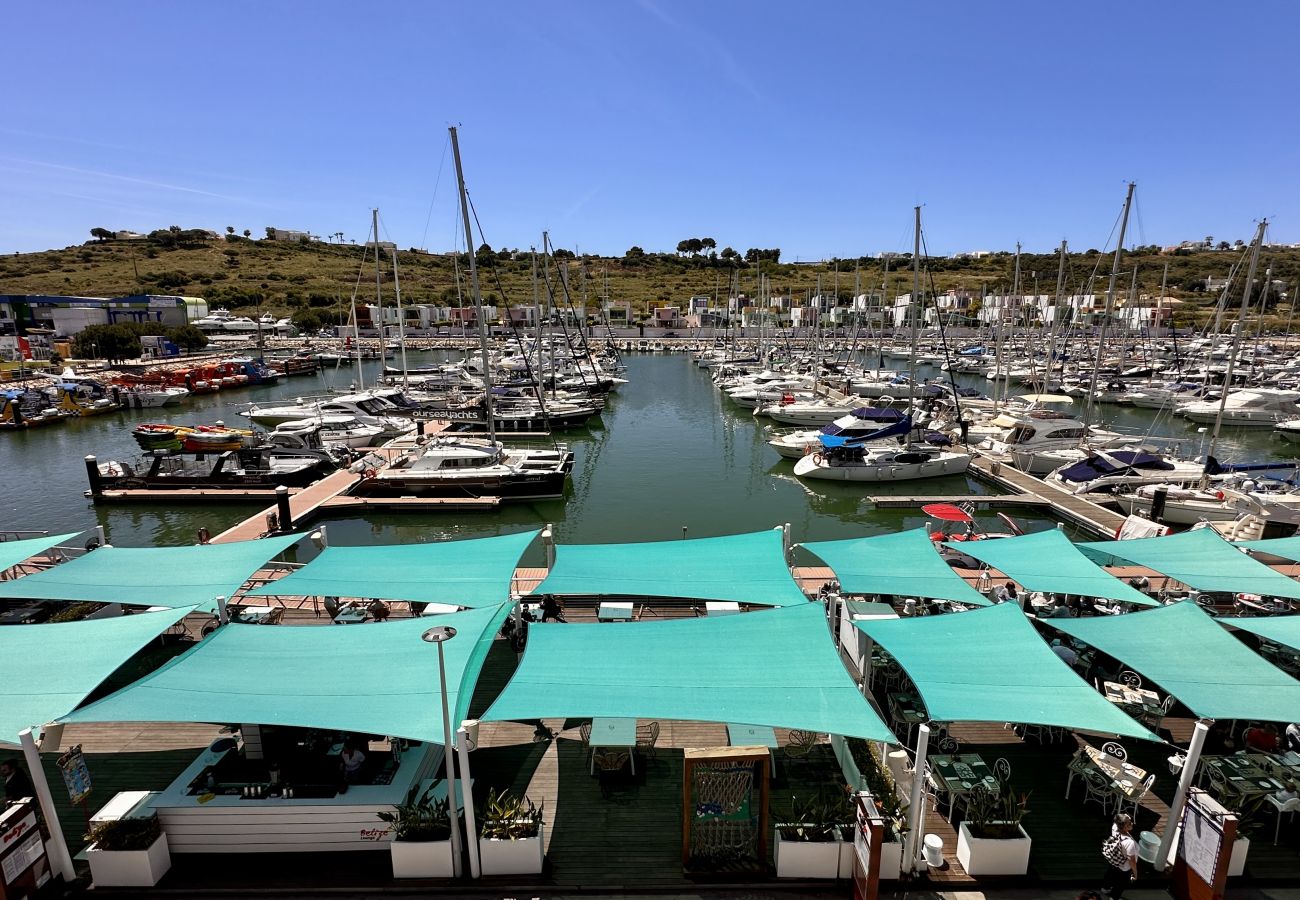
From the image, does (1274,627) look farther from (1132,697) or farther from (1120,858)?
(1120,858)

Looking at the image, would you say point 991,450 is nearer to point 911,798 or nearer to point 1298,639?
point 1298,639

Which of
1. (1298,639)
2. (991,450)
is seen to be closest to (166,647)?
(1298,639)

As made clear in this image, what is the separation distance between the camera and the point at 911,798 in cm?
813

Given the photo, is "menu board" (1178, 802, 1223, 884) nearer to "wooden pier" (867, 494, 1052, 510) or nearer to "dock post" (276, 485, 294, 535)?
"wooden pier" (867, 494, 1052, 510)

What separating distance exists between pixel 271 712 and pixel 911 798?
27.0 feet

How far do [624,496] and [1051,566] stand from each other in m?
20.5

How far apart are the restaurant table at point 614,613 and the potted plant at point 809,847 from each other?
5973 millimetres

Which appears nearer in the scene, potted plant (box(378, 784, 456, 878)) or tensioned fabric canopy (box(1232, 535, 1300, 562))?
potted plant (box(378, 784, 456, 878))

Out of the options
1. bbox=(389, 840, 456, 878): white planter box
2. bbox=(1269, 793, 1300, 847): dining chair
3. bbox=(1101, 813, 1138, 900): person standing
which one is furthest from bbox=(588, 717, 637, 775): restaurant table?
bbox=(1269, 793, 1300, 847): dining chair

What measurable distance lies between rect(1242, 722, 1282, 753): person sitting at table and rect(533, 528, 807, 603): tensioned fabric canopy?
286 inches

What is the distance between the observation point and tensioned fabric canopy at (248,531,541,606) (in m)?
12.7

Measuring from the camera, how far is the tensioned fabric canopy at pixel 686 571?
1266 centimetres

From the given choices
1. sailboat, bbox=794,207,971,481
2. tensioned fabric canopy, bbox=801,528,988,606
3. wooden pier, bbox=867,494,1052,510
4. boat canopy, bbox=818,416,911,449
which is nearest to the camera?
tensioned fabric canopy, bbox=801,528,988,606

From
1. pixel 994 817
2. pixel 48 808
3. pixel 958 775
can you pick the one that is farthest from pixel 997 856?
pixel 48 808
